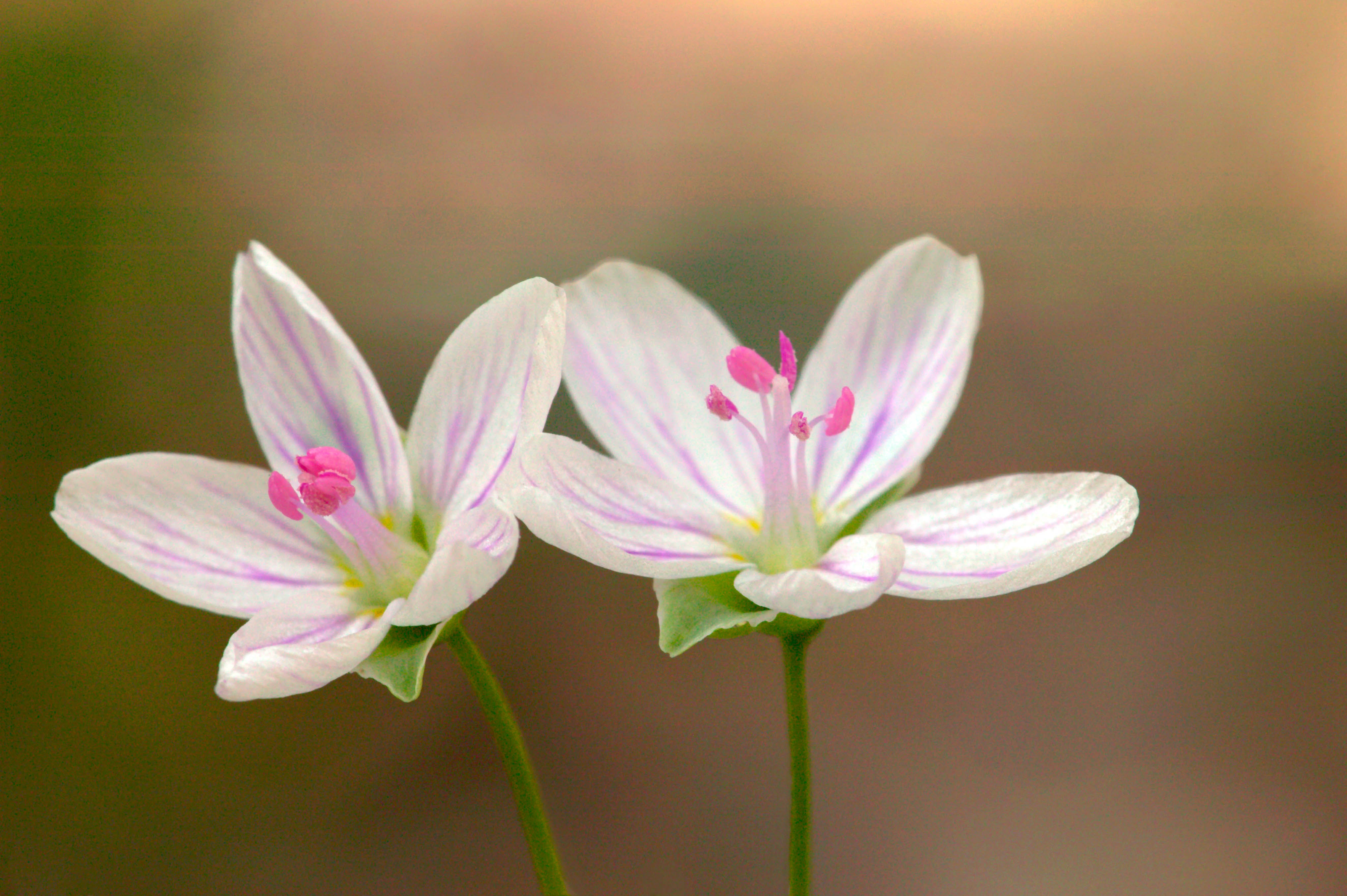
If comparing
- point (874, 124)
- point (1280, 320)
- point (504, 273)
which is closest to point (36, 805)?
point (504, 273)

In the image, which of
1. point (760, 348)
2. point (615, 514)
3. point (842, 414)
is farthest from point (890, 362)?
point (760, 348)

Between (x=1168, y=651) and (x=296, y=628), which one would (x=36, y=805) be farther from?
(x=1168, y=651)

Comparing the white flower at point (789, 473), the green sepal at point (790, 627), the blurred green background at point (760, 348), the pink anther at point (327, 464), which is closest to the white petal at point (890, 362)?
the white flower at point (789, 473)

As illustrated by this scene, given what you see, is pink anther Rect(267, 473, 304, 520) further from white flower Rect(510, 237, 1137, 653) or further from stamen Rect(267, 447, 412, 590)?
white flower Rect(510, 237, 1137, 653)

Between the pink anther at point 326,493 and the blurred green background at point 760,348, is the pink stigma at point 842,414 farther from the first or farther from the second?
the blurred green background at point 760,348

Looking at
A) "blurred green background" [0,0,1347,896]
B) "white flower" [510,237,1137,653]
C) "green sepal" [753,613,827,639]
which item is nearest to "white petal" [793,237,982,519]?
"white flower" [510,237,1137,653]

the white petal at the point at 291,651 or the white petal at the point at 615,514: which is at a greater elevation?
the white petal at the point at 615,514

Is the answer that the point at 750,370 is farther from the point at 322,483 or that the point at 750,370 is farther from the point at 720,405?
the point at 322,483
